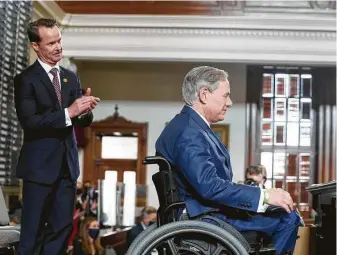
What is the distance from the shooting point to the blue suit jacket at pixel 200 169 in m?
2.76

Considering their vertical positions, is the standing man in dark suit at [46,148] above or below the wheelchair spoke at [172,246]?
above

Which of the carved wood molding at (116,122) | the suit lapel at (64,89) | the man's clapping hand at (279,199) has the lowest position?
the man's clapping hand at (279,199)

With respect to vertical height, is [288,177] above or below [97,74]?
below

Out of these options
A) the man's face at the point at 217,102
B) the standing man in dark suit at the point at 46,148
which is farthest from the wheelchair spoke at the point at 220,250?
the standing man in dark suit at the point at 46,148

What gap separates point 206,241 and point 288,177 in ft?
28.3

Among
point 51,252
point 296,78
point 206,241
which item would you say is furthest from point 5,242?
point 296,78

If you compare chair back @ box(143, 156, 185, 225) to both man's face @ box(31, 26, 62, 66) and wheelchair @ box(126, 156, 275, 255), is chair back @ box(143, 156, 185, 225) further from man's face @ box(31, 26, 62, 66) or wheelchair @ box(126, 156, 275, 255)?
man's face @ box(31, 26, 62, 66)

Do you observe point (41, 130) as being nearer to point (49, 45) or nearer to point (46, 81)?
point (46, 81)

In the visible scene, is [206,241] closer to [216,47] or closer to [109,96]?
[216,47]

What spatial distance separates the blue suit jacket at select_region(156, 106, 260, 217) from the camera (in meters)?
2.76

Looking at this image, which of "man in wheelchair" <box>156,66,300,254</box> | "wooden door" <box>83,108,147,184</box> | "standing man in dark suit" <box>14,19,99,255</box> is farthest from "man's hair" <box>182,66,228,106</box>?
"wooden door" <box>83,108,147,184</box>

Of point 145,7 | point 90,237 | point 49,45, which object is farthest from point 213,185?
point 145,7

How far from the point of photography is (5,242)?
350 centimetres

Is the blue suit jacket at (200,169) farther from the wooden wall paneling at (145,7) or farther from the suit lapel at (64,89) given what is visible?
the wooden wall paneling at (145,7)
